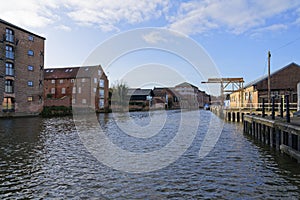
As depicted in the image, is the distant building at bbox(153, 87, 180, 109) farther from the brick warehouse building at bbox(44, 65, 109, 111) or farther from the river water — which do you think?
the river water

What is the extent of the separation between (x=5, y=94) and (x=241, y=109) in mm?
30450

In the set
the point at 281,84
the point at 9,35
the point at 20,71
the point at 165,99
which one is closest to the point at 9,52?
the point at 9,35

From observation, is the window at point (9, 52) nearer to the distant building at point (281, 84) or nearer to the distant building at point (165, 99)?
the distant building at point (281, 84)

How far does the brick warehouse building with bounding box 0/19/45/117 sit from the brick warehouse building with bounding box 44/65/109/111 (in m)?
16.3

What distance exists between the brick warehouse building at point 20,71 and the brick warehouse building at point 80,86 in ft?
53.6

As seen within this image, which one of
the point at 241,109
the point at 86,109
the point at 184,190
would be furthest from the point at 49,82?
the point at 184,190

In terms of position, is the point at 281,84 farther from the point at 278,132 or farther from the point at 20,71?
the point at 20,71

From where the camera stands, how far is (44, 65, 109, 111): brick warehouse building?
2233 inches

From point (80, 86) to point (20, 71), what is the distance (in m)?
22.0

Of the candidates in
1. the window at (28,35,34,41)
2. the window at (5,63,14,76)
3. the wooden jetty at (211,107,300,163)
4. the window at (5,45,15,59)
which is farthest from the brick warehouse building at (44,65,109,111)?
the wooden jetty at (211,107,300,163)

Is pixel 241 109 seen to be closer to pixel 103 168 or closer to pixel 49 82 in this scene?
pixel 103 168

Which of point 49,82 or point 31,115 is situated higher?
point 49,82

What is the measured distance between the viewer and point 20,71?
35.7 metres

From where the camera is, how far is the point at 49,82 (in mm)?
60031
